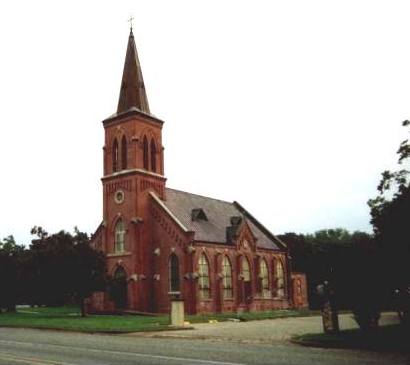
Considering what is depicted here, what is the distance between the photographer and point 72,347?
712 inches

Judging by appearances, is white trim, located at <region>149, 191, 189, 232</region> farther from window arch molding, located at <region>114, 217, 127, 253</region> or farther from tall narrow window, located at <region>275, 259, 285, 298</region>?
tall narrow window, located at <region>275, 259, 285, 298</region>

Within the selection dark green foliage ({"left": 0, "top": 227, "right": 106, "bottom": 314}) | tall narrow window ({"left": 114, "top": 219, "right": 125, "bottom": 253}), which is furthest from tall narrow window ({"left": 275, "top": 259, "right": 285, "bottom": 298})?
dark green foliage ({"left": 0, "top": 227, "right": 106, "bottom": 314})

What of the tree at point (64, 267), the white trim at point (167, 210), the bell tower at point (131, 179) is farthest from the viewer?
the bell tower at point (131, 179)

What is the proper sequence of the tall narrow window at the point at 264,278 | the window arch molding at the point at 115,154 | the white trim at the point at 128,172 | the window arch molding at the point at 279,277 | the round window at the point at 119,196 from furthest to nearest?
the window arch molding at the point at 279,277
the tall narrow window at the point at 264,278
the window arch molding at the point at 115,154
the round window at the point at 119,196
the white trim at the point at 128,172

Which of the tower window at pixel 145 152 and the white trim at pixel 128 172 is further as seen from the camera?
the tower window at pixel 145 152

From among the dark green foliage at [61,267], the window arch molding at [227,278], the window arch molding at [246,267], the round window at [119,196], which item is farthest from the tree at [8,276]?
the window arch molding at [246,267]

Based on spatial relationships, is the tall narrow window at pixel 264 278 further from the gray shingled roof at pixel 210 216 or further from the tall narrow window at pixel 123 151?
the tall narrow window at pixel 123 151

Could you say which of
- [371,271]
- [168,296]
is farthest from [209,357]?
[168,296]

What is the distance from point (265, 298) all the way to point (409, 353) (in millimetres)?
41062

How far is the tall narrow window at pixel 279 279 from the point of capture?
60.7 meters

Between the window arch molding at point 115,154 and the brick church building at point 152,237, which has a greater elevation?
the window arch molding at point 115,154

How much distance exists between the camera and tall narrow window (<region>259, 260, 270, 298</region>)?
57.7 metres

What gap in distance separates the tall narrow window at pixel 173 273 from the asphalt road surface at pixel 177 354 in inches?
1105

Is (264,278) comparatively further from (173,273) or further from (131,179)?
(131,179)
